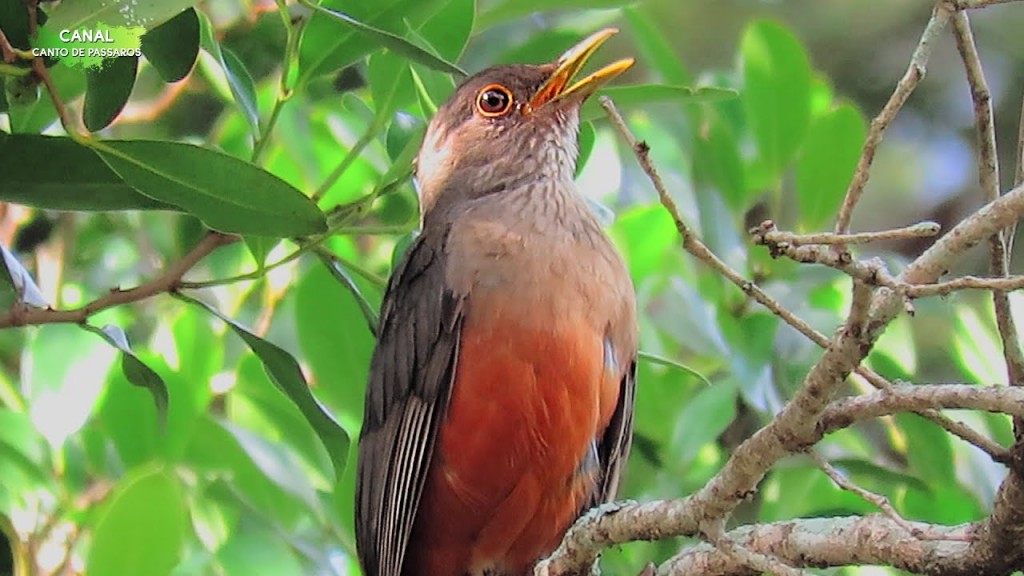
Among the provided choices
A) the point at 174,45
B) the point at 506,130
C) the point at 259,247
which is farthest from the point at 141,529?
the point at 506,130

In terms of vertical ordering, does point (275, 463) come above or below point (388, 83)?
→ below

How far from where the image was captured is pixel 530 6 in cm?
292

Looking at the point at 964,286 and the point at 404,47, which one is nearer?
the point at 964,286

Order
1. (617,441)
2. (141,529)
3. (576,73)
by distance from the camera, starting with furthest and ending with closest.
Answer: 1. (576,73)
2. (617,441)
3. (141,529)

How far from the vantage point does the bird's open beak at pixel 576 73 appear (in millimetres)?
3338

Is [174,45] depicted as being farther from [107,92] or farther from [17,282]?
[17,282]

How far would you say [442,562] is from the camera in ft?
11.0

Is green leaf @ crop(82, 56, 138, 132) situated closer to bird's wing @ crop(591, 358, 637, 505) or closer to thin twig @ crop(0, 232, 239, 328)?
thin twig @ crop(0, 232, 239, 328)

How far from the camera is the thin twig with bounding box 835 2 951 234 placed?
5.27 feet

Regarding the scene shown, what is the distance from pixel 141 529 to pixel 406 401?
76 centimetres

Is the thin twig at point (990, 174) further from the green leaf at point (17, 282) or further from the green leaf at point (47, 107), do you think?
the green leaf at point (17, 282)

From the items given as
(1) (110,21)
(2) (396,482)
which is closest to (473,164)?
(2) (396,482)

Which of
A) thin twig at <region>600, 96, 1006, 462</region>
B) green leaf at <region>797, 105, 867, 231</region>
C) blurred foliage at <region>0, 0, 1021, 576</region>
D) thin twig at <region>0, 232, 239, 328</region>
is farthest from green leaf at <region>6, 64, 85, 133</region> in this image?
green leaf at <region>797, 105, 867, 231</region>

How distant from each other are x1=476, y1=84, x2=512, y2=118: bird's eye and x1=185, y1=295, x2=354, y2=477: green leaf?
1.35 m
